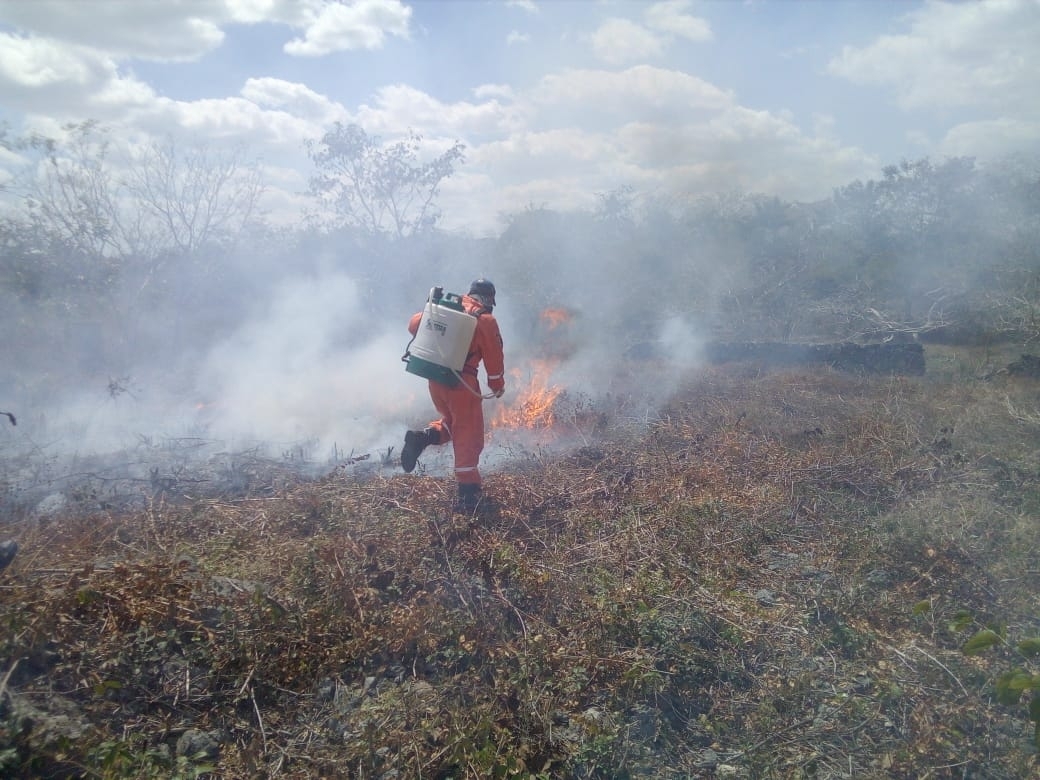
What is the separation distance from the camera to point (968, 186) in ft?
59.7

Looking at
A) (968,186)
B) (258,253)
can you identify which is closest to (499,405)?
(258,253)

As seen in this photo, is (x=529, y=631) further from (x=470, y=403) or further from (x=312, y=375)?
(x=312, y=375)

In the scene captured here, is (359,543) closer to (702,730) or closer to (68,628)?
(68,628)

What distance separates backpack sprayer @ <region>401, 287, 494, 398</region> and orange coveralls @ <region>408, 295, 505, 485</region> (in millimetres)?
68

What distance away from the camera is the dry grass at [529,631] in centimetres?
231

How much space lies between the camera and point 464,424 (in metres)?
4.58

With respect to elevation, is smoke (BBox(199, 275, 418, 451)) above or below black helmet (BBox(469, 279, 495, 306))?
below

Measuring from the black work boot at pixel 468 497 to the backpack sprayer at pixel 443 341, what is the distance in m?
0.72

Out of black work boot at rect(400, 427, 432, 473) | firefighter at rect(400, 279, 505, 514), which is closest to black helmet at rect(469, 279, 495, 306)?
firefighter at rect(400, 279, 505, 514)

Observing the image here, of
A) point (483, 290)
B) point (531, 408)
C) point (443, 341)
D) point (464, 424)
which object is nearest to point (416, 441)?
point (464, 424)

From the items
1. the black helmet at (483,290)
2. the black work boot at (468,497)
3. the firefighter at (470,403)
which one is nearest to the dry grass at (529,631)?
the black work boot at (468,497)

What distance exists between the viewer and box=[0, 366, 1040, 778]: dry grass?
2.31 metres

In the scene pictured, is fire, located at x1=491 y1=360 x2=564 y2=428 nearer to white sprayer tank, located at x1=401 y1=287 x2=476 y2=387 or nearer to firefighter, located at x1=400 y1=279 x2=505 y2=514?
firefighter, located at x1=400 y1=279 x2=505 y2=514

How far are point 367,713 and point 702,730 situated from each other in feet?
4.52
